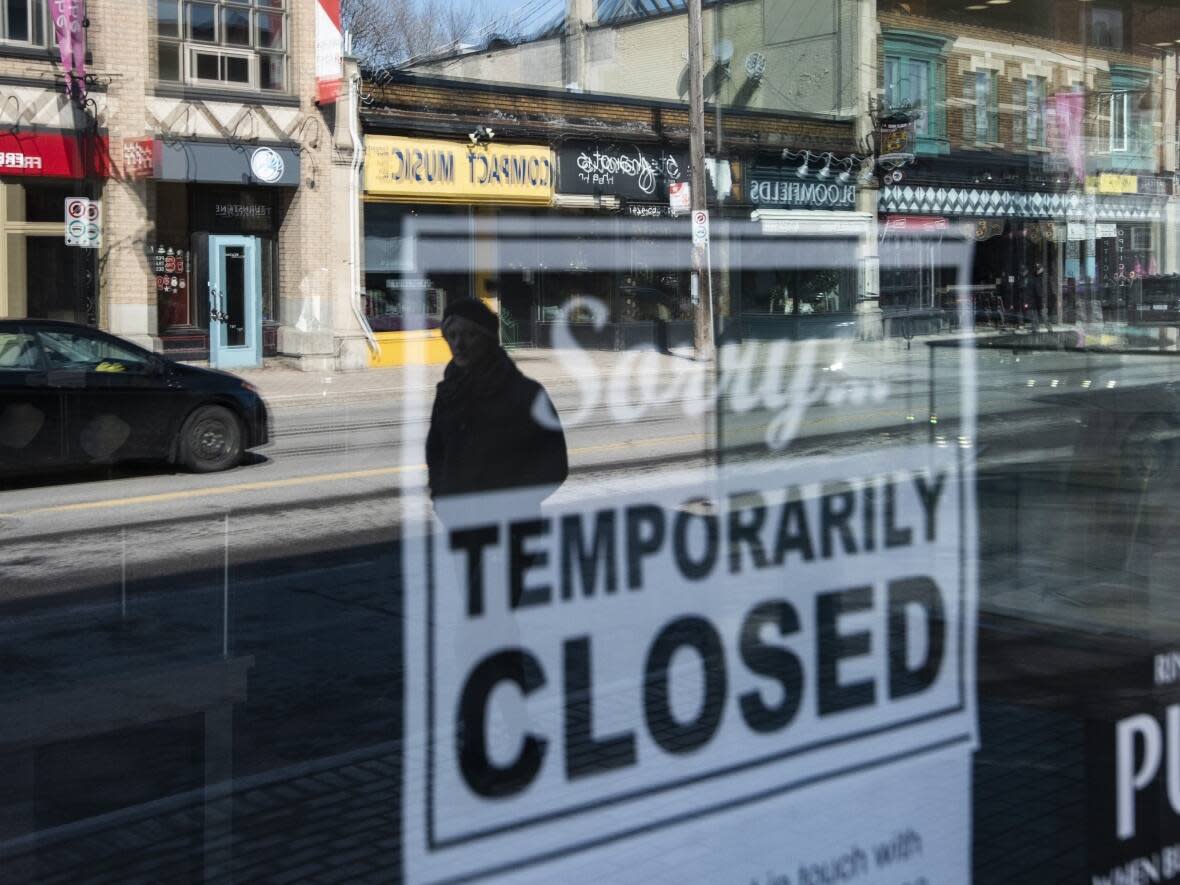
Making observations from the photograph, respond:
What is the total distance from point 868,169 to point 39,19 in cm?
1477

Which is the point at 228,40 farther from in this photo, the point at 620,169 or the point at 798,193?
the point at 798,193

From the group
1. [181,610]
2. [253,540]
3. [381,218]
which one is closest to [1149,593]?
[381,218]

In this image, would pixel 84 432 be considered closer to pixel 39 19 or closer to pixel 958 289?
pixel 39 19

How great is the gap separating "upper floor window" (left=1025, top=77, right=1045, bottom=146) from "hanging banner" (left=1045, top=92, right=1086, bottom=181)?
0.03 m

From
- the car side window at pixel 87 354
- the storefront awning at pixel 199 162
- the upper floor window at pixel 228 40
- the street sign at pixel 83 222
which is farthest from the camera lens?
the street sign at pixel 83 222

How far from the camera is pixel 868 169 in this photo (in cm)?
346

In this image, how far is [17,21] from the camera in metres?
15.7

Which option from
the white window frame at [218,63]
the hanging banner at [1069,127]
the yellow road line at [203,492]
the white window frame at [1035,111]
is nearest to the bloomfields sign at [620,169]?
the white window frame at [1035,111]

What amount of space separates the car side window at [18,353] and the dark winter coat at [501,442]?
902 cm

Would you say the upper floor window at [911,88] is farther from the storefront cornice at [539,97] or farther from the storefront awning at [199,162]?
the storefront awning at [199,162]

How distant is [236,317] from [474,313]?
6884 millimetres

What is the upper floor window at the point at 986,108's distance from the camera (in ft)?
12.6

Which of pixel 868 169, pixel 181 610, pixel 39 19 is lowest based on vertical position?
pixel 181 610

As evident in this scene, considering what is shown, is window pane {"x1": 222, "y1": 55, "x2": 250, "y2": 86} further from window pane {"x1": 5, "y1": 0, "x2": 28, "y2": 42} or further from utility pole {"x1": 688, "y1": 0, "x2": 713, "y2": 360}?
window pane {"x1": 5, "y1": 0, "x2": 28, "y2": 42}
